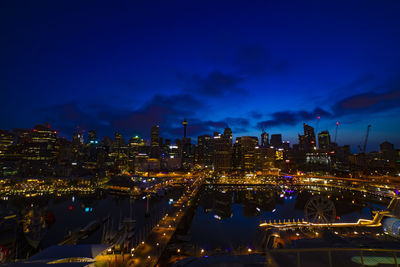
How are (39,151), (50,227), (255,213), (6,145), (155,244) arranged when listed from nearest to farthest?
(155,244)
(50,227)
(255,213)
(39,151)
(6,145)

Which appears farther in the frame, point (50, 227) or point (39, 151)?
point (39, 151)

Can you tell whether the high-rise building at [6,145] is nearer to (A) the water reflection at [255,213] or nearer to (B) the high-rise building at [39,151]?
(B) the high-rise building at [39,151]

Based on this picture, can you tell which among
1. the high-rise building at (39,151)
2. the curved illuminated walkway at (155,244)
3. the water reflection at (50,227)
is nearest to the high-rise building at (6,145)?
the high-rise building at (39,151)

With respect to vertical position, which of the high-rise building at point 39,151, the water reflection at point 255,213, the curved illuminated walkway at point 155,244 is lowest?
the water reflection at point 255,213

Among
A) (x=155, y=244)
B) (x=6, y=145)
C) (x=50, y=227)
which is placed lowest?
(x=50, y=227)

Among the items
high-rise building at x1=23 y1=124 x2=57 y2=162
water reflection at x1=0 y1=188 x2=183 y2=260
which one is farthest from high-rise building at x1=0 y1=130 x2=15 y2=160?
water reflection at x1=0 y1=188 x2=183 y2=260

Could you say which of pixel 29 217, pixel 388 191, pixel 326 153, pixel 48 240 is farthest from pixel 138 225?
pixel 326 153

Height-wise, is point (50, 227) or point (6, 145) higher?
point (6, 145)

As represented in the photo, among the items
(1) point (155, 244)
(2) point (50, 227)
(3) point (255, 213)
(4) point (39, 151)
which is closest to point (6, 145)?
(4) point (39, 151)

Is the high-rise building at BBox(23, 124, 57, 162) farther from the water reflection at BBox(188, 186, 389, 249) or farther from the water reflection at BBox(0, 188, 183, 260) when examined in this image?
the water reflection at BBox(188, 186, 389, 249)

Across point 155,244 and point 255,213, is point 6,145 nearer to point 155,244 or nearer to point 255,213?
point 155,244

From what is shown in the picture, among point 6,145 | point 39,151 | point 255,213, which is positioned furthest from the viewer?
point 6,145

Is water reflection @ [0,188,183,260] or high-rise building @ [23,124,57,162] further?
high-rise building @ [23,124,57,162]
